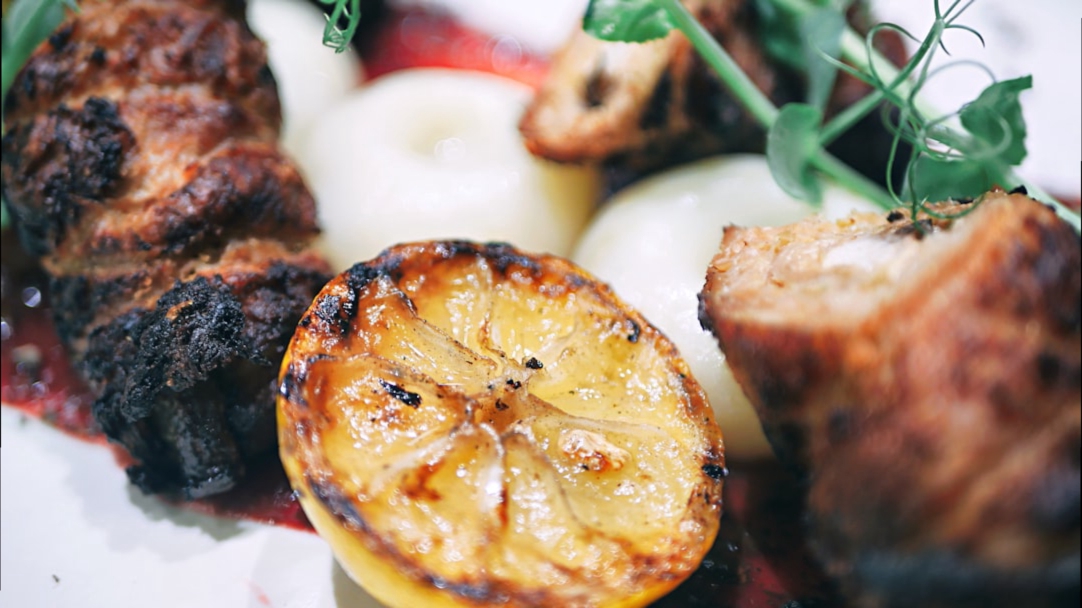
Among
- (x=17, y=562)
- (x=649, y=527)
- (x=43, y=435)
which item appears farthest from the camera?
(x=43, y=435)

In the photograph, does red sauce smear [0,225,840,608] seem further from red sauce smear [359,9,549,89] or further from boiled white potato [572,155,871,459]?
red sauce smear [359,9,549,89]

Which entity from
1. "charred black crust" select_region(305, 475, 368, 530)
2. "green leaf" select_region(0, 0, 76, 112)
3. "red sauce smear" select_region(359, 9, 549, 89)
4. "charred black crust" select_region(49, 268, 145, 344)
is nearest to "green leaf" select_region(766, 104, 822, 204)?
"charred black crust" select_region(305, 475, 368, 530)

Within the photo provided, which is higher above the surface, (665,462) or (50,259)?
(665,462)

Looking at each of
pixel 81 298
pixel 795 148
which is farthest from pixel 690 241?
pixel 81 298

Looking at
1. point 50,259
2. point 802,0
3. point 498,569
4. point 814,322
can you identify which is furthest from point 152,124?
point 802,0

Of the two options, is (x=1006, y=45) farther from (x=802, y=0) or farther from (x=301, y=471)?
(x=301, y=471)

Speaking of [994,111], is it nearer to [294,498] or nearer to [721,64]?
[721,64]
